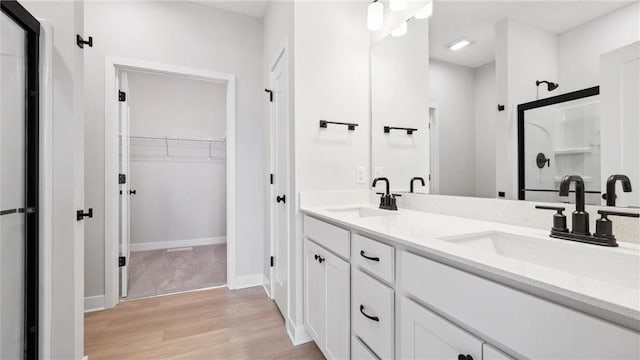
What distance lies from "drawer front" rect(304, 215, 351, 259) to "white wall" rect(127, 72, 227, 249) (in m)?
3.16

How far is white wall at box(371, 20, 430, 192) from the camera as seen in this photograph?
170 cm

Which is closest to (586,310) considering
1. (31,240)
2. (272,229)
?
(31,240)

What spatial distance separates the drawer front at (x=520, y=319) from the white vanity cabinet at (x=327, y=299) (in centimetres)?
54

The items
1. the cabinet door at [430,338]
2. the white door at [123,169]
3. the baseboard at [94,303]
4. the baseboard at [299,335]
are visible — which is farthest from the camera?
the white door at [123,169]

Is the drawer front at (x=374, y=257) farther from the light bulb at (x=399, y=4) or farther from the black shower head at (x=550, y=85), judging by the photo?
the light bulb at (x=399, y=4)

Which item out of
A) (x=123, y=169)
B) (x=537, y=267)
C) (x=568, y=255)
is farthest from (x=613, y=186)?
(x=123, y=169)

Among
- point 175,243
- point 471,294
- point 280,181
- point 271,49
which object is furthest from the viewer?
point 175,243

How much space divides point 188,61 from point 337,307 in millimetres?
2571

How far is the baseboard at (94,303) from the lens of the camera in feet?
7.32

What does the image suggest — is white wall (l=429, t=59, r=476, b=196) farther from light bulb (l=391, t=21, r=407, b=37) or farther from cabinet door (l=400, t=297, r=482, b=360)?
cabinet door (l=400, t=297, r=482, b=360)

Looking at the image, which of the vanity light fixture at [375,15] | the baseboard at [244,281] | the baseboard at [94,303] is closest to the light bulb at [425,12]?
the vanity light fixture at [375,15]

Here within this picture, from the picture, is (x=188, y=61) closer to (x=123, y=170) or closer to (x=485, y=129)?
(x=123, y=170)

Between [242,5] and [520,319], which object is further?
[242,5]

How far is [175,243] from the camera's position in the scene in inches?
163
